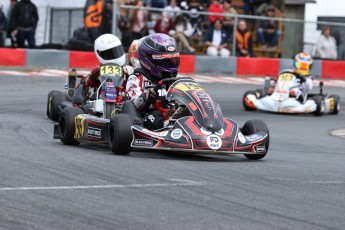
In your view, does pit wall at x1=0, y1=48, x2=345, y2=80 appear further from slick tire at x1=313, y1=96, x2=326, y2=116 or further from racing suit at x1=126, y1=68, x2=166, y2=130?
racing suit at x1=126, y1=68, x2=166, y2=130

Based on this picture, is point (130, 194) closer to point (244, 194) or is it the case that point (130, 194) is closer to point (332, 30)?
point (244, 194)

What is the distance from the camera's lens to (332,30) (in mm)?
21578

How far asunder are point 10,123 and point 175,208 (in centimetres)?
659

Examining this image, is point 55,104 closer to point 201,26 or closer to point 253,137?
point 253,137

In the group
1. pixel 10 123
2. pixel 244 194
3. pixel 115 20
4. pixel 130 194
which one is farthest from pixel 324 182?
pixel 115 20

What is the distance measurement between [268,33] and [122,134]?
498 inches

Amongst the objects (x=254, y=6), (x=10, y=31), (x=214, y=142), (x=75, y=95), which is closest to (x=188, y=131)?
(x=214, y=142)

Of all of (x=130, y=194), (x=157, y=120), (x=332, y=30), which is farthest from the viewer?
(x=332, y=30)

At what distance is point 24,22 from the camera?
1914 cm

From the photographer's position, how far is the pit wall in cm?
1933

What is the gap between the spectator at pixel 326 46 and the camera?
2138cm

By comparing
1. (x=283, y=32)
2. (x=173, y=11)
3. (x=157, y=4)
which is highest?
(x=157, y=4)

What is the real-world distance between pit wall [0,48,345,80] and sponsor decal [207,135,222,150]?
11.1m

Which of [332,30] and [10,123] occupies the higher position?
[332,30]
